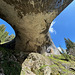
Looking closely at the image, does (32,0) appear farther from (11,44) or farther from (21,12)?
(11,44)

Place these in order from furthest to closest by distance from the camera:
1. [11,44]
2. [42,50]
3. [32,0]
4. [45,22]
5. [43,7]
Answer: [42,50]
[11,44]
[45,22]
[43,7]
[32,0]

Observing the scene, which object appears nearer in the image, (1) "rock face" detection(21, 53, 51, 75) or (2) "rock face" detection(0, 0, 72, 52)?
(2) "rock face" detection(0, 0, 72, 52)

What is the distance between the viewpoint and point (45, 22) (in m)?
3.62

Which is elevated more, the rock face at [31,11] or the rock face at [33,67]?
the rock face at [31,11]

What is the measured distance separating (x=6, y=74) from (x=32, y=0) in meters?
2.96

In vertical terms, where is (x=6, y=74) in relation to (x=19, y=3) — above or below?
below

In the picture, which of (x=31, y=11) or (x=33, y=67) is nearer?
(x=31, y=11)

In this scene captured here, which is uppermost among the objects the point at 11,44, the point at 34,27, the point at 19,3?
the point at 19,3

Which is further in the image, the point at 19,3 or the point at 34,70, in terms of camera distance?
the point at 34,70

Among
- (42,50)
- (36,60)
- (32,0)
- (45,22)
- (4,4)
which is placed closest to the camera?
(32,0)

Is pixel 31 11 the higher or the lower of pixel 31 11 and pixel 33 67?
the higher

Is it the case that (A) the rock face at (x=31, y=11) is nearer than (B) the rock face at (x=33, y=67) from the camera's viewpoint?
Yes

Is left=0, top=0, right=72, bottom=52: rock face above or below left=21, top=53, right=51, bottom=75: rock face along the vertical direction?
above

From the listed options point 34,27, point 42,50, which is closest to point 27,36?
point 34,27
